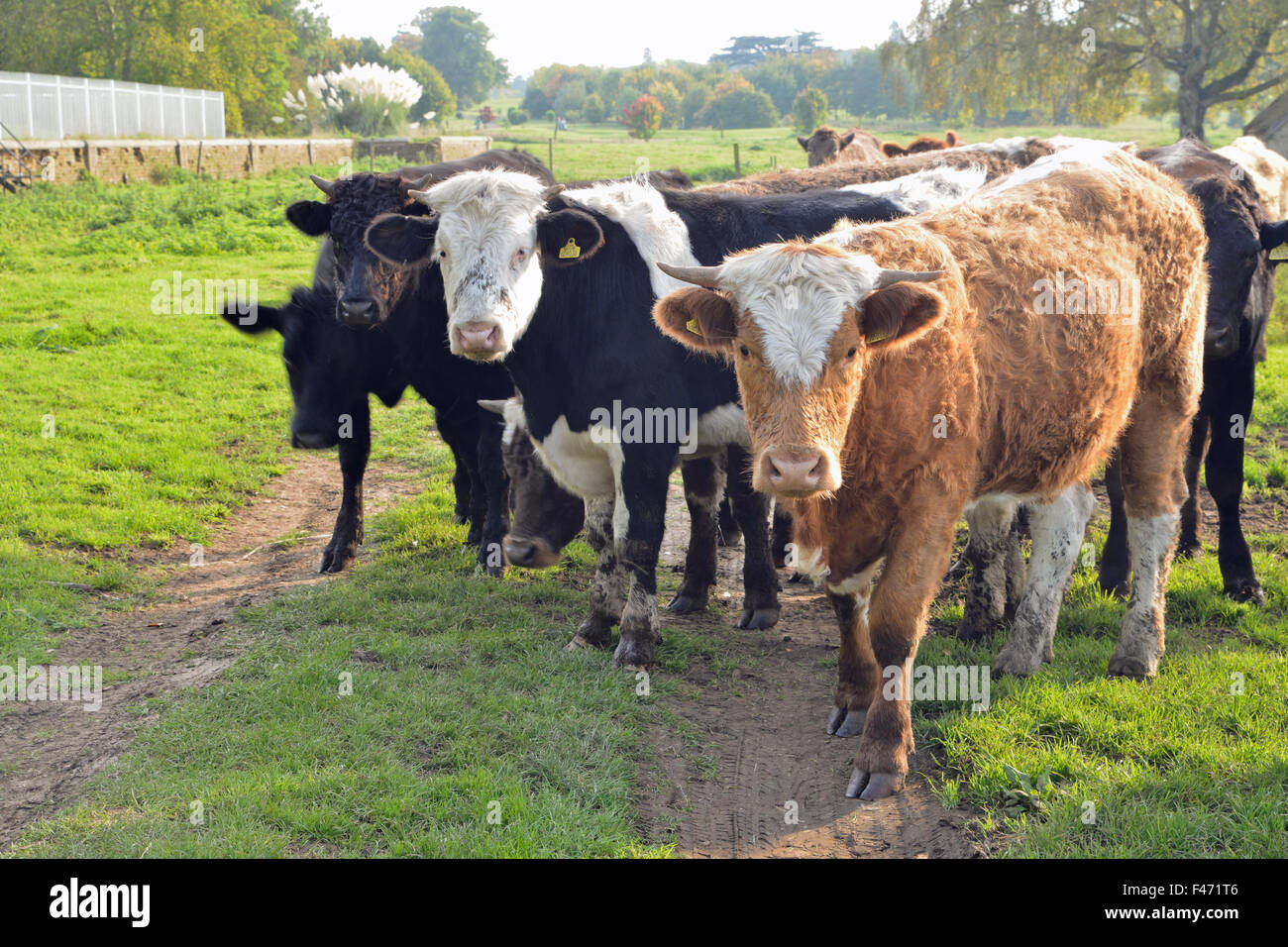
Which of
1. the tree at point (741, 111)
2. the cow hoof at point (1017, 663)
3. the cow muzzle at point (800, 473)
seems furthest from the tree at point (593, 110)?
the cow muzzle at point (800, 473)

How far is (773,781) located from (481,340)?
242 cm

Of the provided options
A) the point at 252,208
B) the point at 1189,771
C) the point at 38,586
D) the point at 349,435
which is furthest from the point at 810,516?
the point at 252,208

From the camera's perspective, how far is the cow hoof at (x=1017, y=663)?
5.34 metres

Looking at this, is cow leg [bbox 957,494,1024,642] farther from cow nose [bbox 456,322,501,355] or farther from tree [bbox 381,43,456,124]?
tree [bbox 381,43,456,124]

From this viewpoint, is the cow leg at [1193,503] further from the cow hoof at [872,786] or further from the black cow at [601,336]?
the cow hoof at [872,786]

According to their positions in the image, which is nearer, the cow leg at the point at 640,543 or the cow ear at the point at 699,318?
the cow ear at the point at 699,318

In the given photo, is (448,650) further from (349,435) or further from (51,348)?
(51,348)

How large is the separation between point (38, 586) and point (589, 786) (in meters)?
4.19

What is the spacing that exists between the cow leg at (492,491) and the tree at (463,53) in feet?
384

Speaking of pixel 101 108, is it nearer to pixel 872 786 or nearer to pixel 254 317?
pixel 254 317

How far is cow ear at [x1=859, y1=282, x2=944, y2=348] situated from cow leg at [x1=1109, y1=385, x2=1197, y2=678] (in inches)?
83.9

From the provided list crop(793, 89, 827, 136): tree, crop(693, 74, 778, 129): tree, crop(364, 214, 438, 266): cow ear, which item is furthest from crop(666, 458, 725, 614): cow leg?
crop(693, 74, 778, 129): tree

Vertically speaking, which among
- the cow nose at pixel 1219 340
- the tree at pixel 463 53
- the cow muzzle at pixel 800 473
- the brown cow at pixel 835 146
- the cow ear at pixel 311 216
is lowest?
the cow muzzle at pixel 800 473

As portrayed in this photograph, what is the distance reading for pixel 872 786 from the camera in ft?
14.1
